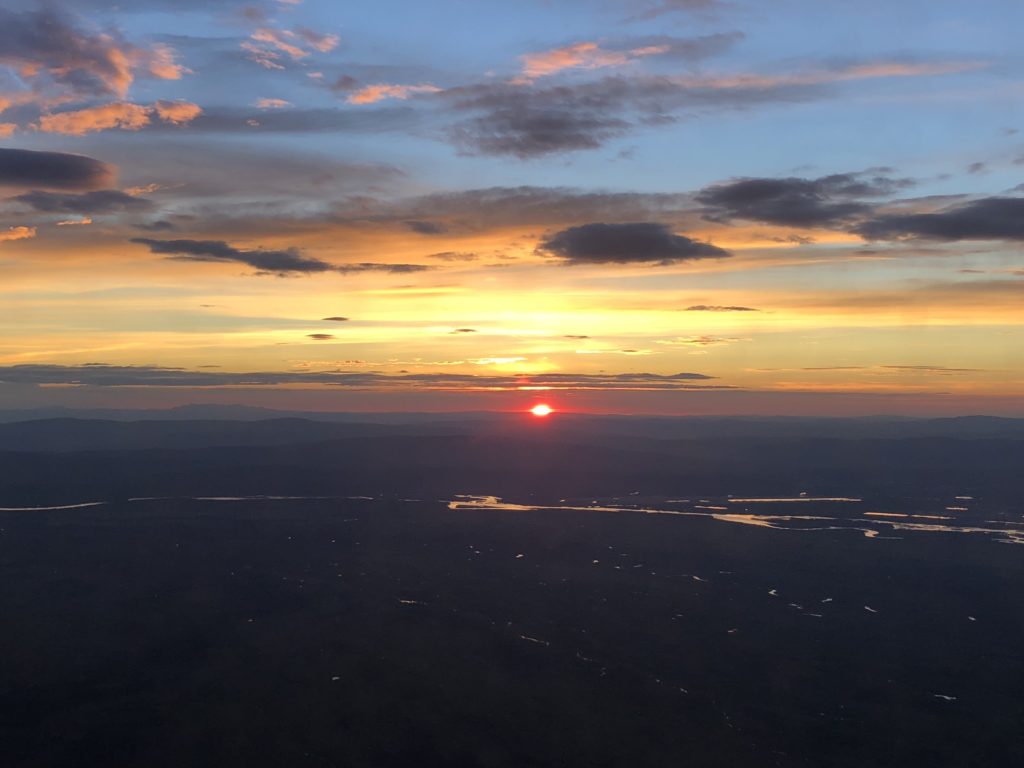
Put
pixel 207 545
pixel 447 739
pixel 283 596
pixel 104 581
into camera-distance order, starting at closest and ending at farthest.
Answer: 1. pixel 447 739
2. pixel 283 596
3. pixel 104 581
4. pixel 207 545

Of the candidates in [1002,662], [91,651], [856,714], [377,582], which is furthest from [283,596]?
[1002,662]

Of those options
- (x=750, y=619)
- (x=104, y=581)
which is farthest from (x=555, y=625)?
(x=104, y=581)

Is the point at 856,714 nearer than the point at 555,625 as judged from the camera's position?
Yes

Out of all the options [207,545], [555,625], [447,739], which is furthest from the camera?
[207,545]

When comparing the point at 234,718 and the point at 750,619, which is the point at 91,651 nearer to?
the point at 234,718

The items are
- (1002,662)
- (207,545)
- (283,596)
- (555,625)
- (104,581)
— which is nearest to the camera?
(1002,662)

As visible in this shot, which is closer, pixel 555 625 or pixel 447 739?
pixel 447 739

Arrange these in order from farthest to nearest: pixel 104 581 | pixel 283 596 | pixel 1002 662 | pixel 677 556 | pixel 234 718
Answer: pixel 677 556
pixel 104 581
pixel 283 596
pixel 1002 662
pixel 234 718

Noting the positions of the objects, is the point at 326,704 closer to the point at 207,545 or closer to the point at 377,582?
the point at 377,582
